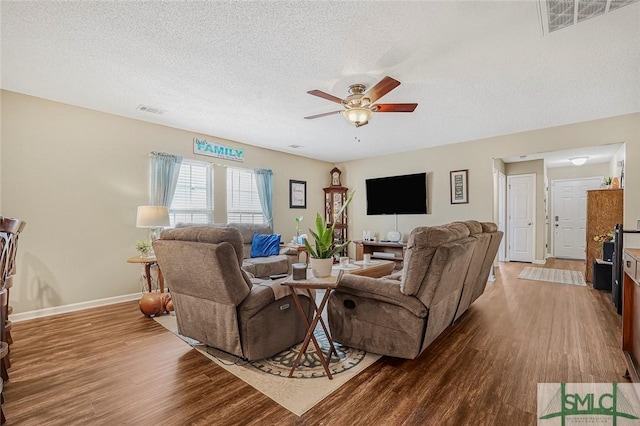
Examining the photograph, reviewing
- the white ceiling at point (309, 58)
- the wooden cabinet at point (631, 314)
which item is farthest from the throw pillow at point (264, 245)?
the wooden cabinet at point (631, 314)

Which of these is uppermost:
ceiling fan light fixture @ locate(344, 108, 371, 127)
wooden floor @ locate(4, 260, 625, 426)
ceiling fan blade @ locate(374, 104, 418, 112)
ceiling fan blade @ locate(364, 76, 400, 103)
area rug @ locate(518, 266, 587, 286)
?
ceiling fan blade @ locate(364, 76, 400, 103)

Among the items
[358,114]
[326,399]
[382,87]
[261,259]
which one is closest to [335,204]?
[261,259]

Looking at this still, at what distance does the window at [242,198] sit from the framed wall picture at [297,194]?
2.91 feet

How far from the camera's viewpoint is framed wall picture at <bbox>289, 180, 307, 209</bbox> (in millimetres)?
6500

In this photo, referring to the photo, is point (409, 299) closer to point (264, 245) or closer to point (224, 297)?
point (224, 297)

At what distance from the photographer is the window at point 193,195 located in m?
4.75

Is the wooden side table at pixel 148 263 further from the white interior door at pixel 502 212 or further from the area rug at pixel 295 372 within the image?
the white interior door at pixel 502 212

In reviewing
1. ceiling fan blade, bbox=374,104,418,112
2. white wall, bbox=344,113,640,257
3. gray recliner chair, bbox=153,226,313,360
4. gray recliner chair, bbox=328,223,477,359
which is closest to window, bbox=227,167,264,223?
white wall, bbox=344,113,640,257

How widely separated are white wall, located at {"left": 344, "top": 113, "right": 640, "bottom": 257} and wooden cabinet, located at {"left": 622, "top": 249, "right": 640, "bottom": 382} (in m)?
3.07

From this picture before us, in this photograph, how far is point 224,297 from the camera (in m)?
2.13

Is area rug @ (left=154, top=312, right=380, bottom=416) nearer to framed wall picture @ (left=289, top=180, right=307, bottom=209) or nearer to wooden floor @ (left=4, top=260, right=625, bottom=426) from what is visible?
wooden floor @ (left=4, top=260, right=625, bottom=426)

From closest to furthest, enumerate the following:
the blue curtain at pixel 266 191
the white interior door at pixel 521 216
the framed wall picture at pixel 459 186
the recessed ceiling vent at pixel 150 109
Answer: the recessed ceiling vent at pixel 150 109
the framed wall picture at pixel 459 186
the blue curtain at pixel 266 191
the white interior door at pixel 521 216

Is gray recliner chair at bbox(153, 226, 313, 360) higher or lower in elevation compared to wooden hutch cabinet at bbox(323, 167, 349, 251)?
lower

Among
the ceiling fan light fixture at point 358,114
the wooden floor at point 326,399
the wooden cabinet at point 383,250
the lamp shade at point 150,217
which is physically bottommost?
the wooden floor at point 326,399
